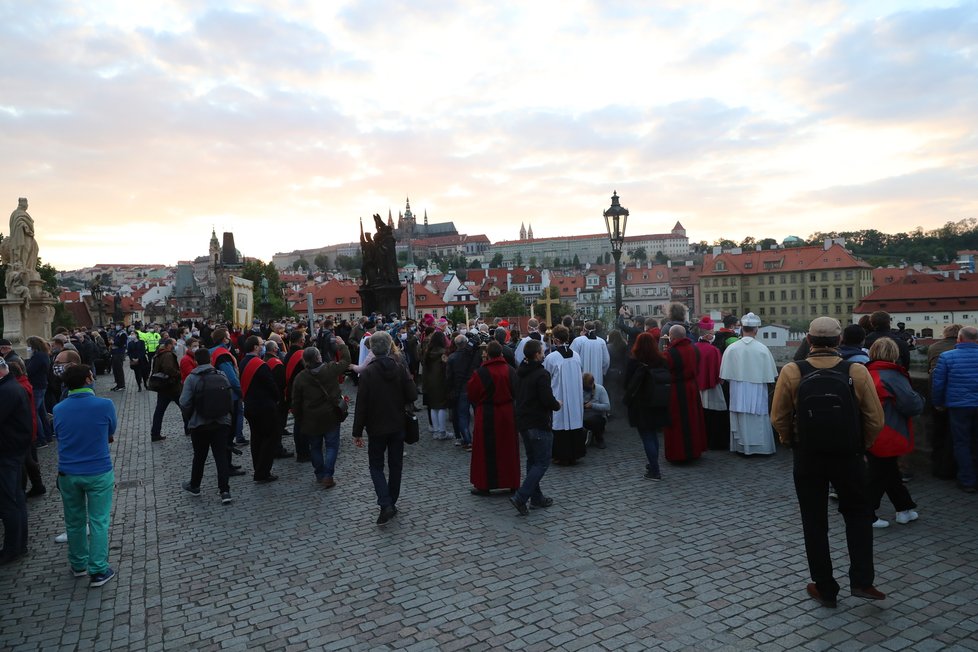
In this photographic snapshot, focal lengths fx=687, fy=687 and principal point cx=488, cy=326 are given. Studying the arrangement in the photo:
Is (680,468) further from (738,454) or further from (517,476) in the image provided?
(517,476)

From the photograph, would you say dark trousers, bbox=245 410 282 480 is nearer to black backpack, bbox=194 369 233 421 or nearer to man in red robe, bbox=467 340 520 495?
black backpack, bbox=194 369 233 421

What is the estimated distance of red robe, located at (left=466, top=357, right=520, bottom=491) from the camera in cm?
760

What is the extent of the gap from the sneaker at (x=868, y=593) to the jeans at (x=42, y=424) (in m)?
11.1

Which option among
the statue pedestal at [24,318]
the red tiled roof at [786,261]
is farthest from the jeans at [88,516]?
the red tiled roof at [786,261]

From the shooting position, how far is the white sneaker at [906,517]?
20.6 ft

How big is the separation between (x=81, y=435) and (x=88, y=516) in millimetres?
745

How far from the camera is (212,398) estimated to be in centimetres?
787

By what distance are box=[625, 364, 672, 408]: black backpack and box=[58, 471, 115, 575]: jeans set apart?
5.64m

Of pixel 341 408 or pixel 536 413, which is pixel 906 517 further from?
pixel 341 408

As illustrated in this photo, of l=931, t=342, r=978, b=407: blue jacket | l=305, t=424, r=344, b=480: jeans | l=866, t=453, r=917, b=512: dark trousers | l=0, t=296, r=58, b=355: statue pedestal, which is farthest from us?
l=0, t=296, r=58, b=355: statue pedestal

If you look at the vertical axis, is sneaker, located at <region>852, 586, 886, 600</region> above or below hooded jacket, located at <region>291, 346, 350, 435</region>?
below

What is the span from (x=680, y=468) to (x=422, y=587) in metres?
4.51

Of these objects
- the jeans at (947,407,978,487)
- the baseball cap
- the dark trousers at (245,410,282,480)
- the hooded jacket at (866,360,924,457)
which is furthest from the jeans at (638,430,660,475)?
the dark trousers at (245,410,282,480)

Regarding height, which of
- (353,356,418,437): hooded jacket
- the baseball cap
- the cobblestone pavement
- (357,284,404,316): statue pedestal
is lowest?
the cobblestone pavement
